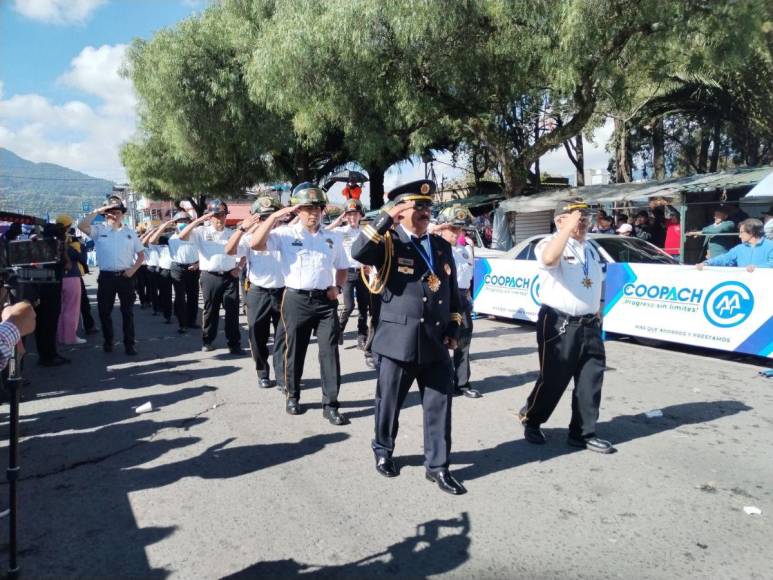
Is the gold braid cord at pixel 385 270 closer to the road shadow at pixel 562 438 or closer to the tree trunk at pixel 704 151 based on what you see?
the road shadow at pixel 562 438

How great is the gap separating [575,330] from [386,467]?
5.85ft

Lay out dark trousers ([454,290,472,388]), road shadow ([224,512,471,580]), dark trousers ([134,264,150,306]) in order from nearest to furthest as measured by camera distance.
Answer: road shadow ([224,512,471,580]), dark trousers ([454,290,472,388]), dark trousers ([134,264,150,306])

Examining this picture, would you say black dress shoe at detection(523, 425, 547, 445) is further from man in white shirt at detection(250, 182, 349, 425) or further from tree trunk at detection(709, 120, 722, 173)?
tree trunk at detection(709, 120, 722, 173)

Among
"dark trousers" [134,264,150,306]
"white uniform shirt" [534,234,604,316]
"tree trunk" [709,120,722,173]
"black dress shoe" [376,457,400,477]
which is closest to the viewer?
"black dress shoe" [376,457,400,477]

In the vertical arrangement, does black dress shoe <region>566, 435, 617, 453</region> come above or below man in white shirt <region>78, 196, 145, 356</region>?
below

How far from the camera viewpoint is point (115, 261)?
8352 mm

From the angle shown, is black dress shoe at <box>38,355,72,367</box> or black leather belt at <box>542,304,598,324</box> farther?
black dress shoe at <box>38,355,72,367</box>

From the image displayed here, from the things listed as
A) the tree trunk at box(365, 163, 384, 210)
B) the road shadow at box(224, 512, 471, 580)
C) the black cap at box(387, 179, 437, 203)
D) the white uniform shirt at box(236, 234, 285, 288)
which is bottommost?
the road shadow at box(224, 512, 471, 580)

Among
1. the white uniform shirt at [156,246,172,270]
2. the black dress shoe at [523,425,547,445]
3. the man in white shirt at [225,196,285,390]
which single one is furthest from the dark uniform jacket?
the white uniform shirt at [156,246,172,270]

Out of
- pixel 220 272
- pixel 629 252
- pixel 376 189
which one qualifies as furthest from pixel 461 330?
pixel 376 189

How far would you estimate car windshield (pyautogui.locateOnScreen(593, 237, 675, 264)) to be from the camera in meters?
9.69

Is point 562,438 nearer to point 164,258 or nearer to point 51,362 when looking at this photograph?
point 51,362

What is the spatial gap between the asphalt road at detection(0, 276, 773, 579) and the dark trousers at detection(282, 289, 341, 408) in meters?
0.35

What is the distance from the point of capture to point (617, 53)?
13.1 meters
